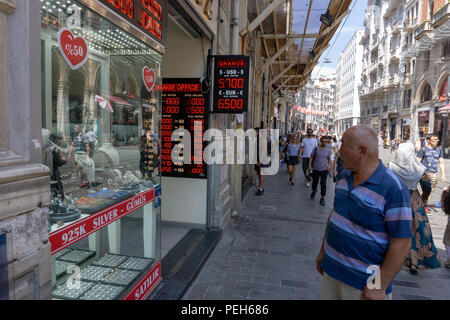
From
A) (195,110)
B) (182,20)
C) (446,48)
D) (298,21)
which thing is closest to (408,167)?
(195,110)

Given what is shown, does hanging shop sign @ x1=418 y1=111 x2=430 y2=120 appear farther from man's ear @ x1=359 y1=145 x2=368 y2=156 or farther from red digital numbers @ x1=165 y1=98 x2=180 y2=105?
man's ear @ x1=359 y1=145 x2=368 y2=156

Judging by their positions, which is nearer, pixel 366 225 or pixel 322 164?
pixel 366 225

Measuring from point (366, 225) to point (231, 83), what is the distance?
370 cm

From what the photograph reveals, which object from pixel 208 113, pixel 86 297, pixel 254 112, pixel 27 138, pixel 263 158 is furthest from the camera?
pixel 254 112

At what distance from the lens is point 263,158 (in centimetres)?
957

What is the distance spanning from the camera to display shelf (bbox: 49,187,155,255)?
2000mm

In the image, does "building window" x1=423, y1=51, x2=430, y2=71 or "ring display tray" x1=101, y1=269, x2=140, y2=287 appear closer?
"ring display tray" x1=101, y1=269, x2=140, y2=287

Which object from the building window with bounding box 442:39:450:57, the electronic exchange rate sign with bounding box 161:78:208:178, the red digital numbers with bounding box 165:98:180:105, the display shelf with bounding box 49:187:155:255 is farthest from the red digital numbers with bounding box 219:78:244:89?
the building window with bounding box 442:39:450:57

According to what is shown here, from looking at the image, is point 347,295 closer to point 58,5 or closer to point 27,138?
point 27,138

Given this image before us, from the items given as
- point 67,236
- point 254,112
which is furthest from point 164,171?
point 254,112

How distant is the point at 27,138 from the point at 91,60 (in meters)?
1.16

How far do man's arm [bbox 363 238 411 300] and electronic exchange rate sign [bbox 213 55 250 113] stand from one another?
3553mm

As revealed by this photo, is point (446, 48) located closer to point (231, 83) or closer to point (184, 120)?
point (231, 83)

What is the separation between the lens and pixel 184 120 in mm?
5395
